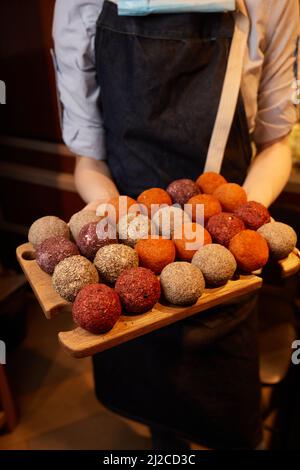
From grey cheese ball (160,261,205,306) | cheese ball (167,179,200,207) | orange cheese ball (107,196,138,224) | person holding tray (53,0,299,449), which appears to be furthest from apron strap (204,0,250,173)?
grey cheese ball (160,261,205,306)

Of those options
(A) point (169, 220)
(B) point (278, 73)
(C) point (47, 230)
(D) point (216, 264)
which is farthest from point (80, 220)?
(B) point (278, 73)

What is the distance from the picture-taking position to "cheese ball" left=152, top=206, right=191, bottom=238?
733 millimetres

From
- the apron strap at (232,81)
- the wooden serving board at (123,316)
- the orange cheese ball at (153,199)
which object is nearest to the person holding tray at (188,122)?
the apron strap at (232,81)

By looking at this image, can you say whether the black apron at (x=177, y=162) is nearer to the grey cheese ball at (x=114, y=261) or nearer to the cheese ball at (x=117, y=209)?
the cheese ball at (x=117, y=209)

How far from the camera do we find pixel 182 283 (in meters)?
0.63

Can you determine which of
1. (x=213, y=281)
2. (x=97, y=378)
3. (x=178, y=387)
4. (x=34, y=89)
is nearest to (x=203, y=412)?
(x=178, y=387)

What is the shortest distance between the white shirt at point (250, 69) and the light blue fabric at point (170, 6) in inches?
2.5

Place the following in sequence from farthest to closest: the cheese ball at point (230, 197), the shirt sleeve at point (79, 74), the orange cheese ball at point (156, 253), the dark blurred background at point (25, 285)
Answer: the dark blurred background at point (25, 285) < the shirt sleeve at point (79, 74) < the cheese ball at point (230, 197) < the orange cheese ball at point (156, 253)

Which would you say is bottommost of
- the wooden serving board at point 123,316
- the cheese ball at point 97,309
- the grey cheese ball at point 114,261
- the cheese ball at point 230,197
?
the wooden serving board at point 123,316

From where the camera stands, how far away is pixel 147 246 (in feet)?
2.28

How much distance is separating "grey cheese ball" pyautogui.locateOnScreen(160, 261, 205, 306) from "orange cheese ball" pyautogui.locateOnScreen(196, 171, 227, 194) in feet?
0.73

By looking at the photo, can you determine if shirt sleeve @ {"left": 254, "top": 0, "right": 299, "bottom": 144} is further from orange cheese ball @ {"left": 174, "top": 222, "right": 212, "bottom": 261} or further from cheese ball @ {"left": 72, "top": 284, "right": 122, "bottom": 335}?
cheese ball @ {"left": 72, "top": 284, "right": 122, "bottom": 335}

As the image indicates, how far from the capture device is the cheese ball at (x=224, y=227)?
2.36 ft

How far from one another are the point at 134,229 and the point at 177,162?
0.28 meters
